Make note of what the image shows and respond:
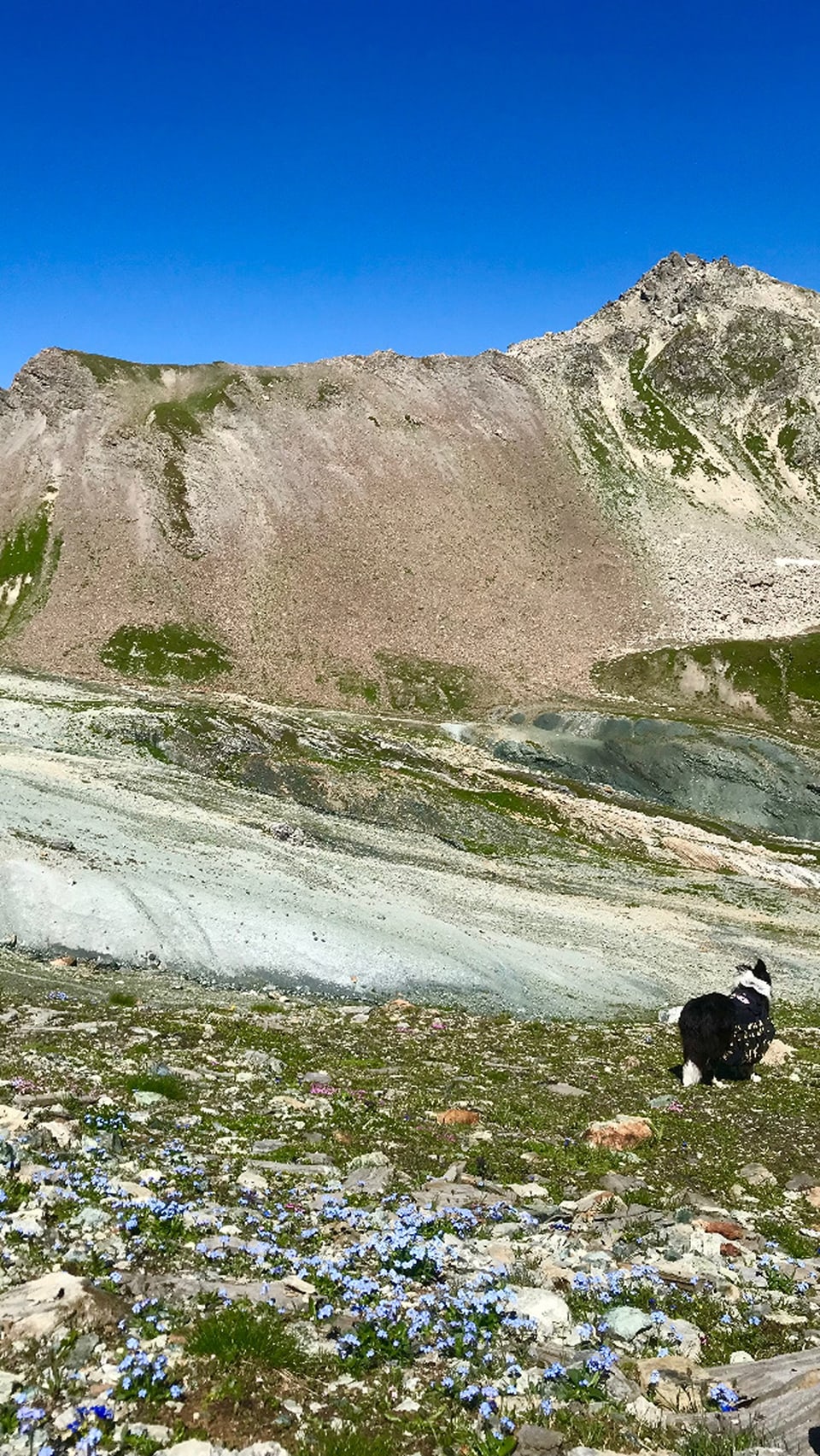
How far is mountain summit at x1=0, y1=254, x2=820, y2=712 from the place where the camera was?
126688 millimetres

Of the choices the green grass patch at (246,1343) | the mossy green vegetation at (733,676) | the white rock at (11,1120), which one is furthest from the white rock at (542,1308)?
the mossy green vegetation at (733,676)

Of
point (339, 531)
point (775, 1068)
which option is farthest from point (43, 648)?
point (775, 1068)

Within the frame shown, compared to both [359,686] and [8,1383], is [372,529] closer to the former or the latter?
[359,686]

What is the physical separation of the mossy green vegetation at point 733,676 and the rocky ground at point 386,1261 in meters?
110

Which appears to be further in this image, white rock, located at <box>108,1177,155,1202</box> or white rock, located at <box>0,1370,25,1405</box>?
white rock, located at <box>108,1177,155,1202</box>

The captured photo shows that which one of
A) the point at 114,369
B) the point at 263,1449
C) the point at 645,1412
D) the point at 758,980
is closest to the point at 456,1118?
the point at 645,1412

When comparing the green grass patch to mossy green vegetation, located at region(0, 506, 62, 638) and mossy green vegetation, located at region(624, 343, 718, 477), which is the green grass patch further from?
mossy green vegetation, located at region(624, 343, 718, 477)

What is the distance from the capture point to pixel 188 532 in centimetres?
14325

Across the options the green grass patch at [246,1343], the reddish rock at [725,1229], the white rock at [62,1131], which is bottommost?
the white rock at [62,1131]

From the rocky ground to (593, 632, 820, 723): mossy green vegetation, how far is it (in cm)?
11002

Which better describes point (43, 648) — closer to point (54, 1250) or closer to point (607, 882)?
point (607, 882)

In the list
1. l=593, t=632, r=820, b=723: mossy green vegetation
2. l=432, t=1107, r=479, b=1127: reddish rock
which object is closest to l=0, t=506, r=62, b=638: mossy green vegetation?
l=593, t=632, r=820, b=723: mossy green vegetation

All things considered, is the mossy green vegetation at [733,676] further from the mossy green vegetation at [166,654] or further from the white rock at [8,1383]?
the white rock at [8,1383]

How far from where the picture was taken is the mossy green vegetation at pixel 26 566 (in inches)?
5113
